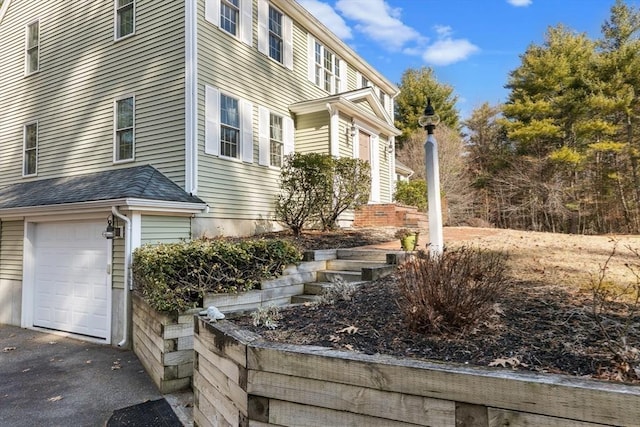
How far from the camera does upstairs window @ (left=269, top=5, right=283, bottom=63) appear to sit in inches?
424

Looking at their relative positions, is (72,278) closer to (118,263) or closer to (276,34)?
(118,263)

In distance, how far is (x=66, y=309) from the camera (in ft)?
24.8

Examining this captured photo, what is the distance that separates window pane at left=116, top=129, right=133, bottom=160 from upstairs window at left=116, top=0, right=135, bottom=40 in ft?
7.82

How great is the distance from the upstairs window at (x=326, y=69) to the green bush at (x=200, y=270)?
8636mm

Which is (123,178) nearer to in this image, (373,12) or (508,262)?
(508,262)

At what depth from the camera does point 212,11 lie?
876cm

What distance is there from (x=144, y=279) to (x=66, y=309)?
11.7ft

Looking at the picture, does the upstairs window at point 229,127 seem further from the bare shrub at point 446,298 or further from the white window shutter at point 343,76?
the bare shrub at point 446,298

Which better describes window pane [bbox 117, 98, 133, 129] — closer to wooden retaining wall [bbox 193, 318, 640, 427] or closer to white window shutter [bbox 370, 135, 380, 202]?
white window shutter [bbox 370, 135, 380, 202]

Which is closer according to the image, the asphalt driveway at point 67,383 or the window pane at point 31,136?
the asphalt driveway at point 67,383

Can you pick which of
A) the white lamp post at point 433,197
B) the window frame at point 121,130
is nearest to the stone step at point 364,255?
the white lamp post at point 433,197

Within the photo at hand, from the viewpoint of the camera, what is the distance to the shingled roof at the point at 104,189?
6852mm

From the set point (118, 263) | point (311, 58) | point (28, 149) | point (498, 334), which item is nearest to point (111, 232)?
point (118, 263)

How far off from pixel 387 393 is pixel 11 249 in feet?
33.5
